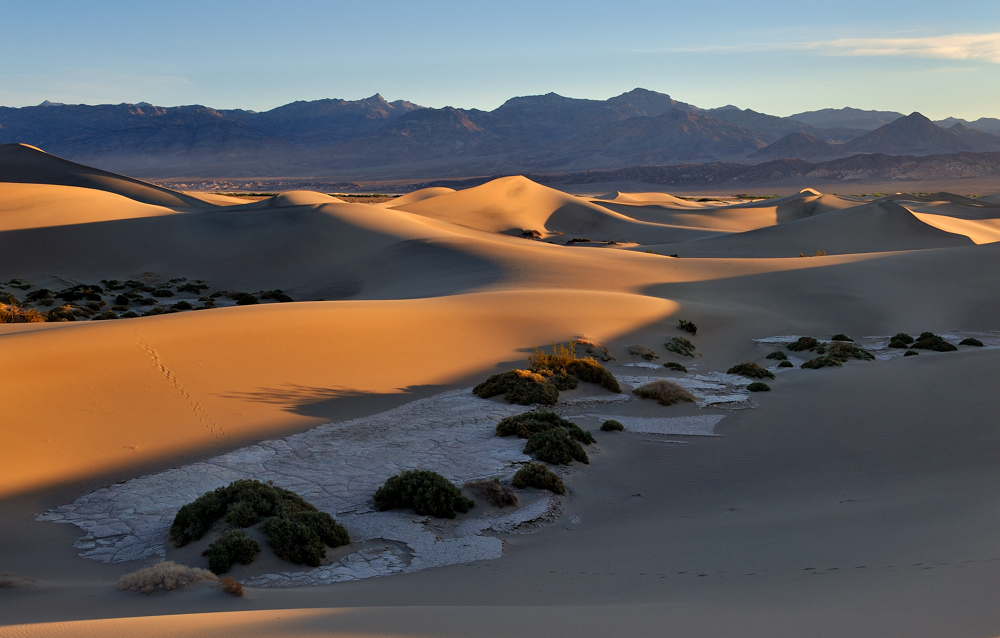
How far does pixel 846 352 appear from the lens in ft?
57.3

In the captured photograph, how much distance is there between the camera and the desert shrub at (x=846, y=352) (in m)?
17.2

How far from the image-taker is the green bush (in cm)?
690

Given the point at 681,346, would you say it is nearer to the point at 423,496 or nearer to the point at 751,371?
the point at 751,371

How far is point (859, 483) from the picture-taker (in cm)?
916

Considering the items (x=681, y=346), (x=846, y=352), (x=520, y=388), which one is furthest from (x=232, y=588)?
(x=846, y=352)

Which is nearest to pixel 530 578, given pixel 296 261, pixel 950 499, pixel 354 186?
pixel 950 499

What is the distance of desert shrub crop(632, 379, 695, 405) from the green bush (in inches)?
317

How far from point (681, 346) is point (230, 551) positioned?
1304 cm

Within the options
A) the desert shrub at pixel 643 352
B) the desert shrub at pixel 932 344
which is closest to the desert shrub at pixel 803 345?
the desert shrub at pixel 932 344

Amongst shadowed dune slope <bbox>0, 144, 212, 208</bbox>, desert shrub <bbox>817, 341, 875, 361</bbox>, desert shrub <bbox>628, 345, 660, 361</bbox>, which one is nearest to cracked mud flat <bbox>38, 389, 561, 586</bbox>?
desert shrub <bbox>628, 345, 660, 361</bbox>

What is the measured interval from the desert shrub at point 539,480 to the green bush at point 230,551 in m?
3.35

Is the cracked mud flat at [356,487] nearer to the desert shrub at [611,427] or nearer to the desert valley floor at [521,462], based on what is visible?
the desert valley floor at [521,462]

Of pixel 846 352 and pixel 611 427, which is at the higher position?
pixel 846 352

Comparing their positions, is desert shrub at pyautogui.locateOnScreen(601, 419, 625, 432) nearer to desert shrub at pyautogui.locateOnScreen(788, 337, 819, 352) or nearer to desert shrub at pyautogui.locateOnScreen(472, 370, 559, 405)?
desert shrub at pyautogui.locateOnScreen(472, 370, 559, 405)
